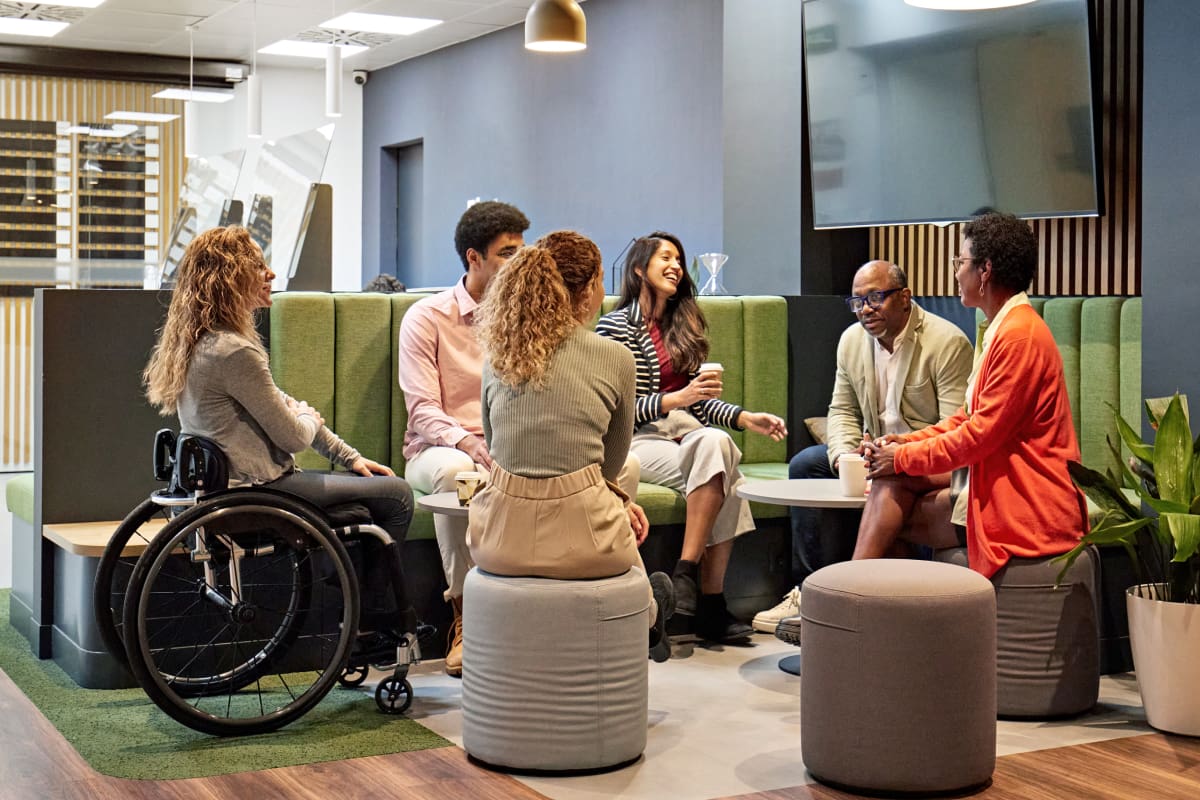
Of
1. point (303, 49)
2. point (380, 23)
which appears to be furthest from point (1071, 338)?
point (303, 49)

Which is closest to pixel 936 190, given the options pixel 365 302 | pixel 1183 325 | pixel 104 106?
pixel 1183 325

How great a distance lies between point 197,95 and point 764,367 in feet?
26.9

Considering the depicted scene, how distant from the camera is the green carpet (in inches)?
134

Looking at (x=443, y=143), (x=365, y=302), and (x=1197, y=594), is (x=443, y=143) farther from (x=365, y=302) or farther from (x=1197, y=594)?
(x=1197, y=594)

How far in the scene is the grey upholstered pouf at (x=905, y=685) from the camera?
10.4 feet

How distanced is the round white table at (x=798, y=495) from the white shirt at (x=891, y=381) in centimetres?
33

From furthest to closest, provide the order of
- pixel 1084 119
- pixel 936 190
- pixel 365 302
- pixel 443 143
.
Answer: pixel 443 143
pixel 936 190
pixel 1084 119
pixel 365 302

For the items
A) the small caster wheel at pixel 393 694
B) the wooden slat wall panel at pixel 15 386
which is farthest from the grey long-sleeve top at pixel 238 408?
the wooden slat wall panel at pixel 15 386

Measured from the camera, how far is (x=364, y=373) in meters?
4.82

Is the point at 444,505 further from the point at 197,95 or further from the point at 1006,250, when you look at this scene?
the point at 197,95

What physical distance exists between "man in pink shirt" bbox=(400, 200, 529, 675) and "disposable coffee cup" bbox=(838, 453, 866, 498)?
1.09 m

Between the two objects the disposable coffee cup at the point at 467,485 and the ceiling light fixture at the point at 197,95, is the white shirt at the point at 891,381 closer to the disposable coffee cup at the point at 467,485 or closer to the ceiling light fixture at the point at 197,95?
the disposable coffee cup at the point at 467,485

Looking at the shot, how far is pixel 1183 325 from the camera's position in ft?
14.6

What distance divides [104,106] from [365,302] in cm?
818
